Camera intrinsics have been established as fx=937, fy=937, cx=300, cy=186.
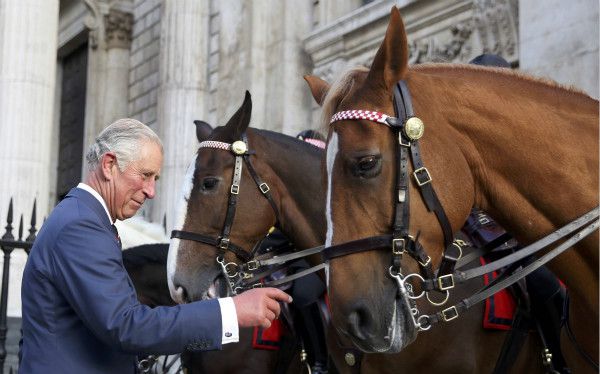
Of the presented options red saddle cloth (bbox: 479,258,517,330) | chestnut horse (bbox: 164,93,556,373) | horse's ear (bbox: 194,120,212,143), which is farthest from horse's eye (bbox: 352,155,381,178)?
horse's ear (bbox: 194,120,212,143)

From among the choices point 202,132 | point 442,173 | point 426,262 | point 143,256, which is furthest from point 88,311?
point 143,256

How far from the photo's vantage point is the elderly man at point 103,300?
2.74m

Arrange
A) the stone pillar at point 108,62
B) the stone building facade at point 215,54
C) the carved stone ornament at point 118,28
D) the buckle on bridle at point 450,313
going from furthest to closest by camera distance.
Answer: the stone pillar at point 108,62 → the carved stone ornament at point 118,28 → the stone building facade at point 215,54 → the buckle on bridle at point 450,313

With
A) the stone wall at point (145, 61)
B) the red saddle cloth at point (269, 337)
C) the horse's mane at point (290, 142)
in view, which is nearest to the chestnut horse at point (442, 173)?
the horse's mane at point (290, 142)

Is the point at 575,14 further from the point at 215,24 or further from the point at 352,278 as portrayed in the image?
the point at 215,24

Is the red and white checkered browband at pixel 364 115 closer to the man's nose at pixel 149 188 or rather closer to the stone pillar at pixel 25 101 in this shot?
the man's nose at pixel 149 188

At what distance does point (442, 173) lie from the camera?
3.07 meters

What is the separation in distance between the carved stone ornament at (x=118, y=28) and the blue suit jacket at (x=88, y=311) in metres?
17.7

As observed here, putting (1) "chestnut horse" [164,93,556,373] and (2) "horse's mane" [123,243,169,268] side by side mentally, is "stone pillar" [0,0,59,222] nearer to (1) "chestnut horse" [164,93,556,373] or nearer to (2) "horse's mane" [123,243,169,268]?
(2) "horse's mane" [123,243,169,268]

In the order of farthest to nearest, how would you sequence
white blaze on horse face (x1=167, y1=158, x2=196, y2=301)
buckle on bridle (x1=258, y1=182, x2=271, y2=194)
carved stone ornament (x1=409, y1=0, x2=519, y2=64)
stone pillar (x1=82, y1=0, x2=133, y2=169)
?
stone pillar (x1=82, y1=0, x2=133, y2=169), carved stone ornament (x1=409, y1=0, x2=519, y2=64), buckle on bridle (x1=258, y1=182, x2=271, y2=194), white blaze on horse face (x1=167, y1=158, x2=196, y2=301)

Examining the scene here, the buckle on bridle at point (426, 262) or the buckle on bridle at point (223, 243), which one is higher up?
the buckle on bridle at point (223, 243)

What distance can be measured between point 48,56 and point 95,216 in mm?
9774

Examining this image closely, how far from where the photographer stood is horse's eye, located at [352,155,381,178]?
120 inches

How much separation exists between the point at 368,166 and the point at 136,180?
75 centimetres
